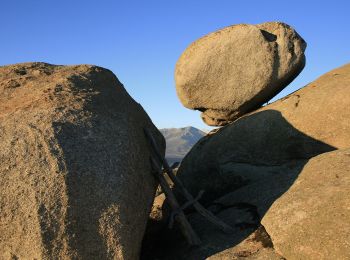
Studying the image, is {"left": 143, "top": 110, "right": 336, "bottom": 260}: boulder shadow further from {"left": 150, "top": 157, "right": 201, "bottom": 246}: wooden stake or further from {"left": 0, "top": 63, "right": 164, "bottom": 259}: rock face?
{"left": 0, "top": 63, "right": 164, "bottom": 259}: rock face

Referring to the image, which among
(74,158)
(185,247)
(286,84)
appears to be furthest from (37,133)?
(286,84)

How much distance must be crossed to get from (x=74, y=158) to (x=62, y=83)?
189 centimetres

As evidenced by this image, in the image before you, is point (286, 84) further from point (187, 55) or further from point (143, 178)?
point (143, 178)

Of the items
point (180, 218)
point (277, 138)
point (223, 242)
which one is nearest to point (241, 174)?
point (277, 138)

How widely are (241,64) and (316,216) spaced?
5840 mm

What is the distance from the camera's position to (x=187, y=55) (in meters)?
12.2

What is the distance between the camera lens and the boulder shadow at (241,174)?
319 inches

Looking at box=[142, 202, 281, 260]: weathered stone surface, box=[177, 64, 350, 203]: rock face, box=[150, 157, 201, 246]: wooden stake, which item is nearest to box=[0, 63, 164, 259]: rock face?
box=[150, 157, 201, 246]: wooden stake

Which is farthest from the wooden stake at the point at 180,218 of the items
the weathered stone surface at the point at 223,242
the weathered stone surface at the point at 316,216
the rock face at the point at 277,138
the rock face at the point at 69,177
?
the rock face at the point at 277,138

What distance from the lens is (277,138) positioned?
1080 centimetres

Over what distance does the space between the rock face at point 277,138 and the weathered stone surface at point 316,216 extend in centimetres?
230

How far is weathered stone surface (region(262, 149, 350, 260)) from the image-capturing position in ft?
21.0

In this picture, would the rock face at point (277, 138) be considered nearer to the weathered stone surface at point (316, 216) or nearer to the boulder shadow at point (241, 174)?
the boulder shadow at point (241, 174)

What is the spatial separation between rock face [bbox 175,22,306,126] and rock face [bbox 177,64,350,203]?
0.65m
